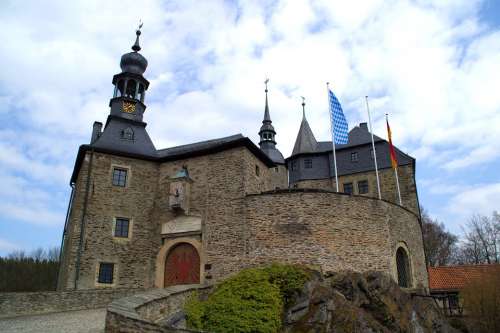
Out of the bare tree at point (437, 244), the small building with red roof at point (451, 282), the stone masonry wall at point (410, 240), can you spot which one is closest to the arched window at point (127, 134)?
the stone masonry wall at point (410, 240)

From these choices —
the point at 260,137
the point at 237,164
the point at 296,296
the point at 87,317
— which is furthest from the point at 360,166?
the point at 87,317

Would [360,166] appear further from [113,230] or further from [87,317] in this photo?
[87,317]

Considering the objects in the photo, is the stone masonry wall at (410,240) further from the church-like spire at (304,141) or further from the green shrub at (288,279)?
the church-like spire at (304,141)

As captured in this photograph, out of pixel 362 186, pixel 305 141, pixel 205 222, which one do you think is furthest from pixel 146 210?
pixel 305 141

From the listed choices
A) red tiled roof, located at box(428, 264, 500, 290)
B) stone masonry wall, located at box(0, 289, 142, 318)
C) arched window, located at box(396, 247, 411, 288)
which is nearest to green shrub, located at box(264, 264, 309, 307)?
stone masonry wall, located at box(0, 289, 142, 318)

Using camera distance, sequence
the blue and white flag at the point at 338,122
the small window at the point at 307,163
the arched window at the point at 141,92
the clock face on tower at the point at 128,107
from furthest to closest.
→ 1. the small window at the point at 307,163
2. the arched window at the point at 141,92
3. the clock face on tower at the point at 128,107
4. the blue and white flag at the point at 338,122

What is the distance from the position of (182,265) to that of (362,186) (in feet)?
46.9

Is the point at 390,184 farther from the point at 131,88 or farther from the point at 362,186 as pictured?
the point at 131,88

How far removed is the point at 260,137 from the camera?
33312 millimetres

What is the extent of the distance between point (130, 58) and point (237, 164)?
370 inches

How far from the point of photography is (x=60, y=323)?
34.4 ft

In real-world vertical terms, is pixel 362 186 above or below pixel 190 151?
above

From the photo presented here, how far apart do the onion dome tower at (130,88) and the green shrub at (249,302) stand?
10.9m

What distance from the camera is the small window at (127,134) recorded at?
64.1ft
